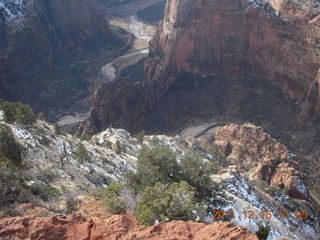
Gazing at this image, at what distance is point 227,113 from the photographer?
71.9 m

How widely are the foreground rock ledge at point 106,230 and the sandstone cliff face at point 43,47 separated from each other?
75064mm

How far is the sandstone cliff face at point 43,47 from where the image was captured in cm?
8419

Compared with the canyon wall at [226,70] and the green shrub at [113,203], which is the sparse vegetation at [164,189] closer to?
the green shrub at [113,203]

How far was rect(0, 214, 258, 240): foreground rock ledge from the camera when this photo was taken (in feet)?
40.3

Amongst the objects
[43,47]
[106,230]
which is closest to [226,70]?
[43,47]

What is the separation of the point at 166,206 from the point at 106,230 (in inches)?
176

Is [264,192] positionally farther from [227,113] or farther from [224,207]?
[227,113]

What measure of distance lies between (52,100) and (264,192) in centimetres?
6755

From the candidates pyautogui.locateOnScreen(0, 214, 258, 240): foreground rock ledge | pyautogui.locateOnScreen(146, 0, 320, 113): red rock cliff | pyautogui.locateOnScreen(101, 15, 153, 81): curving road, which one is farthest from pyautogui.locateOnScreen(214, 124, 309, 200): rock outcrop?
pyautogui.locateOnScreen(101, 15, 153, 81): curving road

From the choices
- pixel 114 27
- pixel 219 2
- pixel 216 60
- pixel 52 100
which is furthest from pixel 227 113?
pixel 114 27

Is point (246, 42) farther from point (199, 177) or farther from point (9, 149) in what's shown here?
point (9, 149)

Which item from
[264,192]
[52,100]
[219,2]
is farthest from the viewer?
[52,100]

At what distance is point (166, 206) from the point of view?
1664 centimetres
